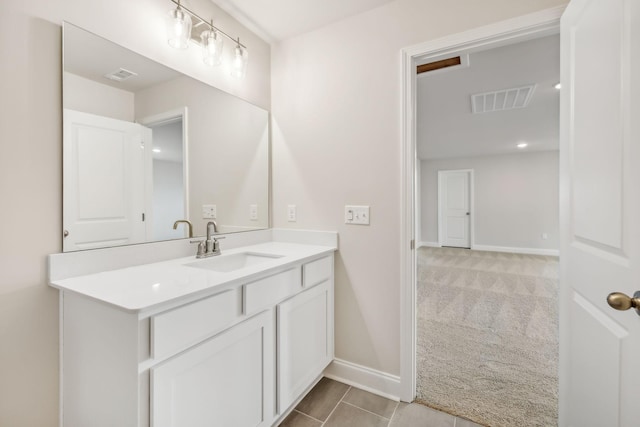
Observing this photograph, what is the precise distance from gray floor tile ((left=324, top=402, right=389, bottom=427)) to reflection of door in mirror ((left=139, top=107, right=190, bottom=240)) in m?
1.29

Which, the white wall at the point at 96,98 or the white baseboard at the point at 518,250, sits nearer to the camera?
the white wall at the point at 96,98

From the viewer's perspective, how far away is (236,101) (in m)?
1.92

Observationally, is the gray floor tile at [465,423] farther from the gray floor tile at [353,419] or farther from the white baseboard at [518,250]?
the white baseboard at [518,250]

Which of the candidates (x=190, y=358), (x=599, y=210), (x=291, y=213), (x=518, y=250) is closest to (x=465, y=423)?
(x=599, y=210)

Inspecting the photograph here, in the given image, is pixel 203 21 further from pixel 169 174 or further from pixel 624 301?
pixel 624 301

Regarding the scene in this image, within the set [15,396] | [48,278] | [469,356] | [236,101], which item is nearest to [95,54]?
[236,101]

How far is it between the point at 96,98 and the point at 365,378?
2066 millimetres

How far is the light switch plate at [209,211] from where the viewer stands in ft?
5.71

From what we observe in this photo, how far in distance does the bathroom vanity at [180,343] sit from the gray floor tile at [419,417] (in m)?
0.55

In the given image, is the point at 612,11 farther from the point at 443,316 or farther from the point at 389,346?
the point at 443,316

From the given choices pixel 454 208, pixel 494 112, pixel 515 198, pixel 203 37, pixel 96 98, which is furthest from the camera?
pixel 454 208

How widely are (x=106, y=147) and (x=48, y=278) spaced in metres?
0.58

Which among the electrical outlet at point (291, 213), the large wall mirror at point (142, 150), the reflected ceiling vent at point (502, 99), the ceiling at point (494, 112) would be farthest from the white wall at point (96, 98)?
the reflected ceiling vent at point (502, 99)

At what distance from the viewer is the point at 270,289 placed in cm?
136
